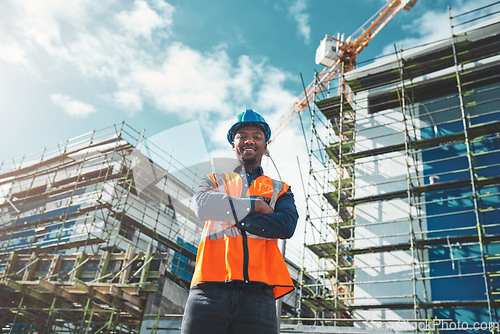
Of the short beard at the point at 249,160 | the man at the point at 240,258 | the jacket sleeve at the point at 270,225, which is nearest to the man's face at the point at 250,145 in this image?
the short beard at the point at 249,160

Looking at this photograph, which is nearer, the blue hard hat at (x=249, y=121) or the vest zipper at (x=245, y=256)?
the vest zipper at (x=245, y=256)

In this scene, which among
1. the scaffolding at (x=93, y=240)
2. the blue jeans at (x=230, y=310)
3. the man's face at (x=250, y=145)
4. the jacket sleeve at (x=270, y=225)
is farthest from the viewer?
the scaffolding at (x=93, y=240)

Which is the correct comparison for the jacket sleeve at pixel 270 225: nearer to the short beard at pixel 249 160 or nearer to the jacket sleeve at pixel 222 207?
the jacket sleeve at pixel 222 207

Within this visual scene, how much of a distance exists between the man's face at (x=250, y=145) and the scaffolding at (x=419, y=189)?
1115 centimetres

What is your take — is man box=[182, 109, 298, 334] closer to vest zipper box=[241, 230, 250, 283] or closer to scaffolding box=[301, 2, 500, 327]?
vest zipper box=[241, 230, 250, 283]

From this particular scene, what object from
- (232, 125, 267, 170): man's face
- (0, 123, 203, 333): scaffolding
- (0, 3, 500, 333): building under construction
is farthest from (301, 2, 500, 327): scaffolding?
(232, 125, 267, 170): man's face

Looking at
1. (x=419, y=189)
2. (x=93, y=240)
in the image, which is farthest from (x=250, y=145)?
(x=93, y=240)

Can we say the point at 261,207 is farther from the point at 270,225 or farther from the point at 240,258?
the point at 240,258

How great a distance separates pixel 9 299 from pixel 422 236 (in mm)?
13417

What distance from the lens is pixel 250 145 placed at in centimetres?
235

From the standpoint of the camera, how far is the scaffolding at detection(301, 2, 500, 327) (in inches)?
530

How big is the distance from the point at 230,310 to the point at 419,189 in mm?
14376

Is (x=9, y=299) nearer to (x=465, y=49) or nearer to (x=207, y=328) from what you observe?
(x=207, y=328)

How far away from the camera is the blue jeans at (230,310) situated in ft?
6.17
